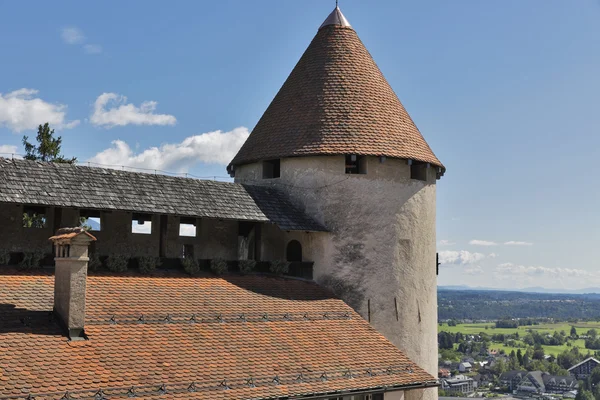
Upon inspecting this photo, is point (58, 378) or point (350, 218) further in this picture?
point (350, 218)

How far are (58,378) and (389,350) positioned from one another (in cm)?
802

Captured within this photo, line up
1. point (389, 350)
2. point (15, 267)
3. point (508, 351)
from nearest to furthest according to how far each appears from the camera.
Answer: point (15, 267) → point (389, 350) → point (508, 351)

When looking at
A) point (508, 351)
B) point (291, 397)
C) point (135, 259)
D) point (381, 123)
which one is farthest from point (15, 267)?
point (508, 351)

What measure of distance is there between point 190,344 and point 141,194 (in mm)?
4829

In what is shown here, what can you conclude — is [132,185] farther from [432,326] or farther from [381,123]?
[432,326]

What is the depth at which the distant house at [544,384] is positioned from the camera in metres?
132

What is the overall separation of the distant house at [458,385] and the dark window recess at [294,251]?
318ft

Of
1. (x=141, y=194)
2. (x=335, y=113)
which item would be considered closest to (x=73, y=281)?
(x=141, y=194)

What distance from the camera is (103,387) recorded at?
44.4ft

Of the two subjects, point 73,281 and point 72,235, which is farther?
point 72,235

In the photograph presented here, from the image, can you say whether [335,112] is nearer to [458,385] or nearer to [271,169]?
[271,169]

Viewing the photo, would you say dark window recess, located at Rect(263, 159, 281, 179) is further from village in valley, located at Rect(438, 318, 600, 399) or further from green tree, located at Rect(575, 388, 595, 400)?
green tree, located at Rect(575, 388, 595, 400)

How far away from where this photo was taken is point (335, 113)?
2273cm

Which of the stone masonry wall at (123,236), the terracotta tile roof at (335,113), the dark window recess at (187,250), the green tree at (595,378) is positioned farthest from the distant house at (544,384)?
the dark window recess at (187,250)
